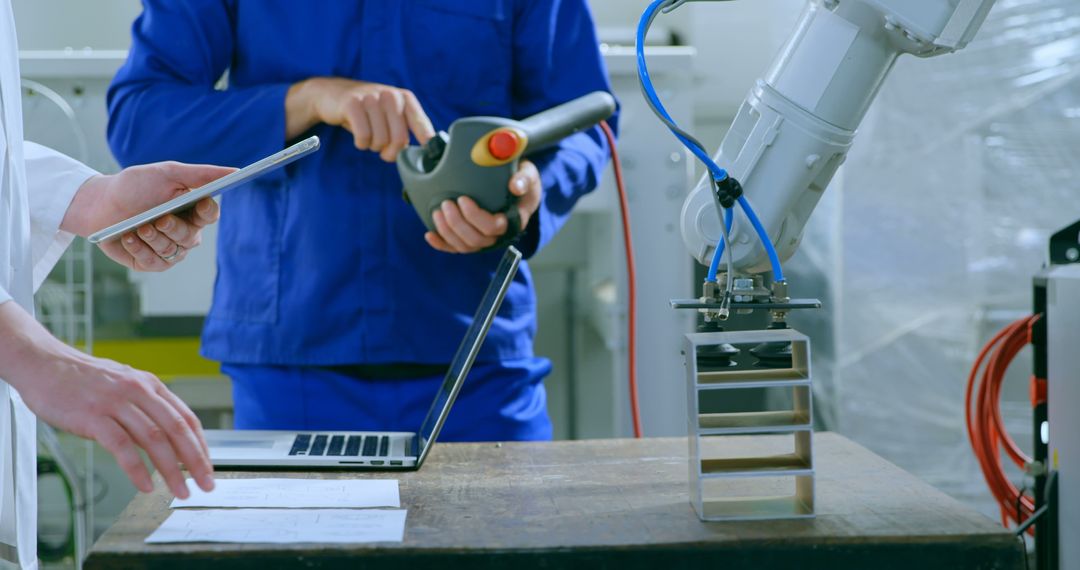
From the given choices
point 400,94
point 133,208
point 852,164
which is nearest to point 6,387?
point 133,208

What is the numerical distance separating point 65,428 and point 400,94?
53 cm

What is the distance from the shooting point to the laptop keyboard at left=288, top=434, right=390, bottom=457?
87cm

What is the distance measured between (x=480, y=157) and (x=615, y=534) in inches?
13.9

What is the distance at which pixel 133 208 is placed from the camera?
2.89ft

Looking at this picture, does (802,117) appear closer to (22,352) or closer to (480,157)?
(480,157)

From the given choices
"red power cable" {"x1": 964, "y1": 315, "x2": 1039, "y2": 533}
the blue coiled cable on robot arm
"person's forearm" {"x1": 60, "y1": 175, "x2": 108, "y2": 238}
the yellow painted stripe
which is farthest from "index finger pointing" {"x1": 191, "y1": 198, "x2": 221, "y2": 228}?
the yellow painted stripe

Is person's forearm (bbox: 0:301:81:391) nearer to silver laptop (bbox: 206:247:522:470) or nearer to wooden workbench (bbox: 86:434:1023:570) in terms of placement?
wooden workbench (bbox: 86:434:1023:570)

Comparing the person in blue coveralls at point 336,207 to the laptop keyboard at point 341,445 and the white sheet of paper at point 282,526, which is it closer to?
the laptop keyboard at point 341,445

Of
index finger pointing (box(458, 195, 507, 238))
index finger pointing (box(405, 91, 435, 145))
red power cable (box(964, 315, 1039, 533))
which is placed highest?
index finger pointing (box(405, 91, 435, 145))

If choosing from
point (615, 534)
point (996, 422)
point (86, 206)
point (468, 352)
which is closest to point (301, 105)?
point (86, 206)

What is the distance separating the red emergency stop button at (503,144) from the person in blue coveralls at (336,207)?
253 millimetres

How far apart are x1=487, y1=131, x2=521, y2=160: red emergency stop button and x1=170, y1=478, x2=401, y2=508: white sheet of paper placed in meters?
0.28

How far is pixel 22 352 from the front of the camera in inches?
24.1

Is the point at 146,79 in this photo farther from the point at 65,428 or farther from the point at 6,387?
the point at 65,428
